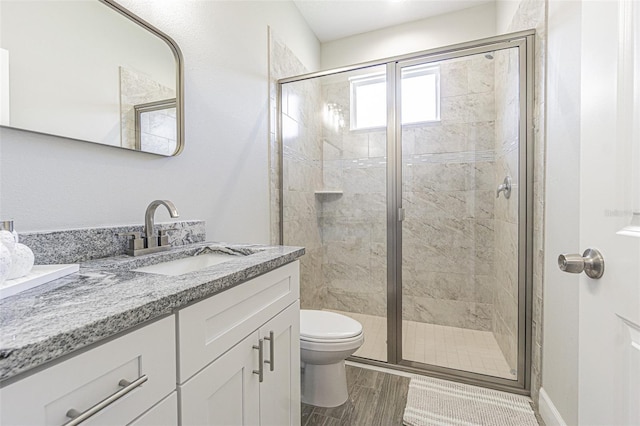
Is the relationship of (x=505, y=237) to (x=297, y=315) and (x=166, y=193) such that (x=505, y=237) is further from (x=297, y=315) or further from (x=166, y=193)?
(x=166, y=193)

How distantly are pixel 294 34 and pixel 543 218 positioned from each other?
2179 mm

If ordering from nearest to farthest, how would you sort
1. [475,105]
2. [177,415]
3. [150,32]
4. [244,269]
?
[177,415] → [244,269] → [150,32] → [475,105]

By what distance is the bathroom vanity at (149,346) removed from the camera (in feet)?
1.30

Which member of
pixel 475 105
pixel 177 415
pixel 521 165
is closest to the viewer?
pixel 177 415

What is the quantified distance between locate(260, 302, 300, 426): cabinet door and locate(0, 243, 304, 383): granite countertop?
0.24 metres

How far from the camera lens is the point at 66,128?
2.92 ft

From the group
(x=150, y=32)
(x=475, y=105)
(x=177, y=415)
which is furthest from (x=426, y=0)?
(x=177, y=415)

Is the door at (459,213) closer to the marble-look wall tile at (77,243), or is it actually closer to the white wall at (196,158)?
the white wall at (196,158)

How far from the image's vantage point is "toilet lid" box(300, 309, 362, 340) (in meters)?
1.51

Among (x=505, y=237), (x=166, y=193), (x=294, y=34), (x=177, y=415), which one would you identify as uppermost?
(x=294, y=34)

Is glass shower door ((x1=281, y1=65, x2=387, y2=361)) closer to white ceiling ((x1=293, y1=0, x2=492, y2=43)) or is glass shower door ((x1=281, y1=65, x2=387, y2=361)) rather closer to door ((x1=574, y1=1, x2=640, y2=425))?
white ceiling ((x1=293, y1=0, x2=492, y2=43))

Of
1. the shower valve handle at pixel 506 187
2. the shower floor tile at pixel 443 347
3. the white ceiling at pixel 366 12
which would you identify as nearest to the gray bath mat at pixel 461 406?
the shower floor tile at pixel 443 347

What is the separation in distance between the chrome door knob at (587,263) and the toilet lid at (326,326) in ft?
3.63

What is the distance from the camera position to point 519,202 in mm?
1659
